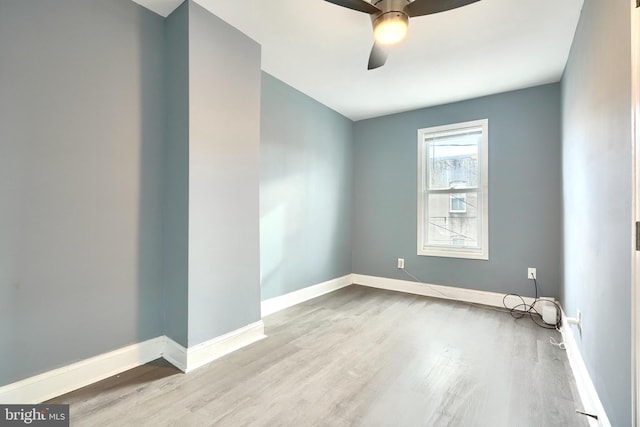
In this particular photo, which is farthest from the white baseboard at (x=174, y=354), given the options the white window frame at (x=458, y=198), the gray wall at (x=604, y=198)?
the white window frame at (x=458, y=198)

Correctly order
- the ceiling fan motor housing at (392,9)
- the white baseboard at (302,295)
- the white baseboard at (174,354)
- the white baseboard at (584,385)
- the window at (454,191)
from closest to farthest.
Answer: the white baseboard at (584,385) < the ceiling fan motor housing at (392,9) < the white baseboard at (174,354) < the white baseboard at (302,295) < the window at (454,191)

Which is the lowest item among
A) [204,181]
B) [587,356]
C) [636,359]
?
[587,356]

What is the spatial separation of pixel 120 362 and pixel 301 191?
2388 millimetres

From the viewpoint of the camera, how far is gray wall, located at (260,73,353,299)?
3.16m

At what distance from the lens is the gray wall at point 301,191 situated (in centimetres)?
316

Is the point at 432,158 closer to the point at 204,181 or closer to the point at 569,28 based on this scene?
the point at 569,28

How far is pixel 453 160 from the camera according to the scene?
384 cm

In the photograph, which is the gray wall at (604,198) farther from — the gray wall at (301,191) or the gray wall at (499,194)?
the gray wall at (301,191)

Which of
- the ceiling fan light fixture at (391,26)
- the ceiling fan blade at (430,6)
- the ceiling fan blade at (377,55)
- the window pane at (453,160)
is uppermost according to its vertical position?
the ceiling fan blade at (430,6)

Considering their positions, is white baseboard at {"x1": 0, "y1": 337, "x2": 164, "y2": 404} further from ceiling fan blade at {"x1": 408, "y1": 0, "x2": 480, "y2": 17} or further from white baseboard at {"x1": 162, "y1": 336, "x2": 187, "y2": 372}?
ceiling fan blade at {"x1": 408, "y1": 0, "x2": 480, "y2": 17}

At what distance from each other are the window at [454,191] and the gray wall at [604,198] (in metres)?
1.30

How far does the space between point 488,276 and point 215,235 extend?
321cm

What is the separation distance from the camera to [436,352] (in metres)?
2.28

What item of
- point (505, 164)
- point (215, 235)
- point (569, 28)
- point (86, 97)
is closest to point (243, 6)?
point (86, 97)
